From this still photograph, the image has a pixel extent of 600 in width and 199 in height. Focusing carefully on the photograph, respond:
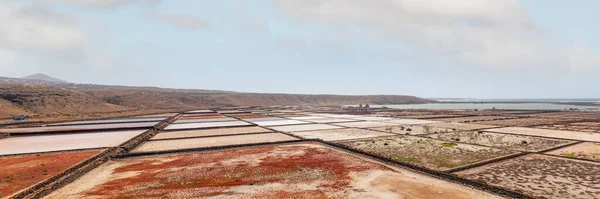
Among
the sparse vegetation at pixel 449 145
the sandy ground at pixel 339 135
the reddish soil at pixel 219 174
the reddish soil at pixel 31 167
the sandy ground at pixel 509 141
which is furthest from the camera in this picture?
the sandy ground at pixel 339 135

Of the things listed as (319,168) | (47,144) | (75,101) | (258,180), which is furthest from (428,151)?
(75,101)

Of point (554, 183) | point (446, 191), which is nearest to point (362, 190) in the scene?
point (446, 191)

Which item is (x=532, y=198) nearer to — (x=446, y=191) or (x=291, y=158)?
(x=446, y=191)

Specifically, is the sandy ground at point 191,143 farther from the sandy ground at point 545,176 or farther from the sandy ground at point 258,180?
the sandy ground at point 545,176

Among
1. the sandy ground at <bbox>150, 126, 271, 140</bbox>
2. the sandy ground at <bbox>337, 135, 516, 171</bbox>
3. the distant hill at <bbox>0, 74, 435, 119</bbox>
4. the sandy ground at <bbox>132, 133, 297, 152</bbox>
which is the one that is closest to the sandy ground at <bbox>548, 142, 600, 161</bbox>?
the sandy ground at <bbox>337, 135, 516, 171</bbox>

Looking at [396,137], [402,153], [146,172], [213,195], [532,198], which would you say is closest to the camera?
[532,198]

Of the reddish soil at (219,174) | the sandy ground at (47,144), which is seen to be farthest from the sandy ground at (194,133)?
the reddish soil at (219,174)

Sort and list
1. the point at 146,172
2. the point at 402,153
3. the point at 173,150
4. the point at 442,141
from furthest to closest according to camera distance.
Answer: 1. the point at 442,141
2. the point at 173,150
3. the point at 402,153
4. the point at 146,172
